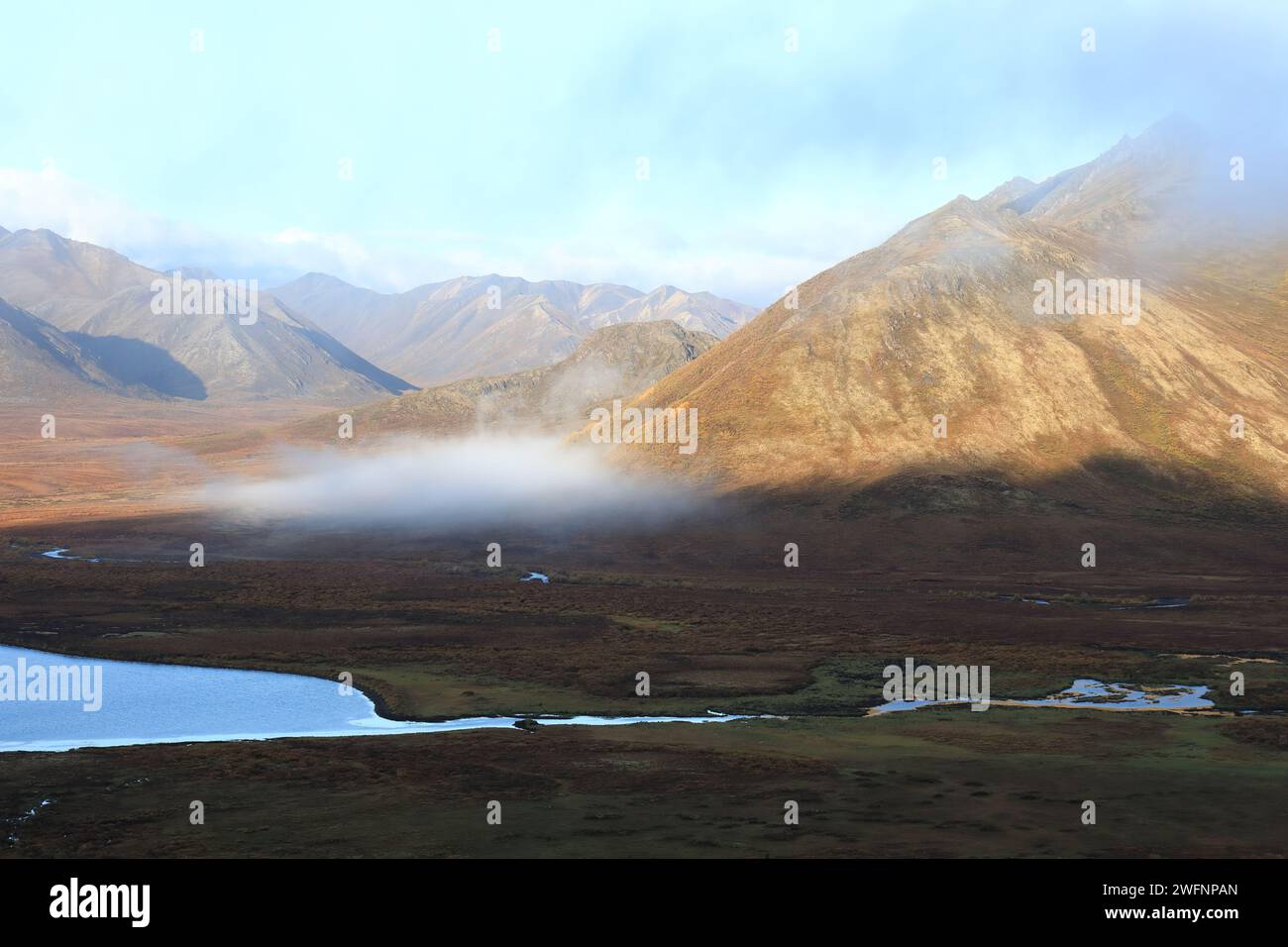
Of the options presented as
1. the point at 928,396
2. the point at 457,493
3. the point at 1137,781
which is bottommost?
the point at 1137,781

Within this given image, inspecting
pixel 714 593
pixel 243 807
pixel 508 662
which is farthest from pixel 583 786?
pixel 714 593

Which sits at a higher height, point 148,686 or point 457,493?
point 457,493

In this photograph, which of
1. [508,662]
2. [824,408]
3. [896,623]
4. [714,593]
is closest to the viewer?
[508,662]
